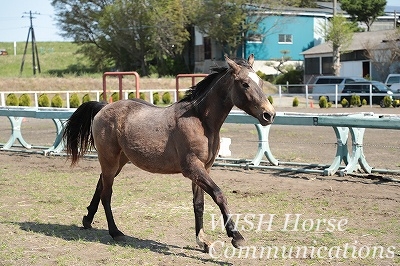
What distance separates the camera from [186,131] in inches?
275

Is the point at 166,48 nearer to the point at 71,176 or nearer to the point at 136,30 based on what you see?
the point at 136,30

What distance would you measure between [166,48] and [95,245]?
186 feet

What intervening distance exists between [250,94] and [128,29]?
57.1 metres

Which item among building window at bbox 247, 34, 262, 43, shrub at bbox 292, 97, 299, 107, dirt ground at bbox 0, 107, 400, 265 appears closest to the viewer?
dirt ground at bbox 0, 107, 400, 265

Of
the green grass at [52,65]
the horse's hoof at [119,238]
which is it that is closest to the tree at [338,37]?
the green grass at [52,65]

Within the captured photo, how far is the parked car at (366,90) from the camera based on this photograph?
36594 millimetres

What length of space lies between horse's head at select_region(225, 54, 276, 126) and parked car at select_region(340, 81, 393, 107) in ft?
98.8

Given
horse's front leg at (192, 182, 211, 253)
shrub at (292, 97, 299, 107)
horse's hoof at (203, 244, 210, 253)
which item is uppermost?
horse's front leg at (192, 182, 211, 253)

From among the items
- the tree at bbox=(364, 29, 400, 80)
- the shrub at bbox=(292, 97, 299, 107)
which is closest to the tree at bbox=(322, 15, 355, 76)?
the tree at bbox=(364, 29, 400, 80)

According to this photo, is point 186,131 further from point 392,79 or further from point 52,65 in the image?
point 52,65

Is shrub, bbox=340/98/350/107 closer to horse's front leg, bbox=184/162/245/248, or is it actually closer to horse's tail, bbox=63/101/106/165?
horse's tail, bbox=63/101/106/165

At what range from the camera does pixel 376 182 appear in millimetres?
10766

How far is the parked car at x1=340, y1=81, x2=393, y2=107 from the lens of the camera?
120 ft

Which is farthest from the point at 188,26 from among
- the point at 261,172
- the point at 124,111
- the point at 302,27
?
the point at 124,111
